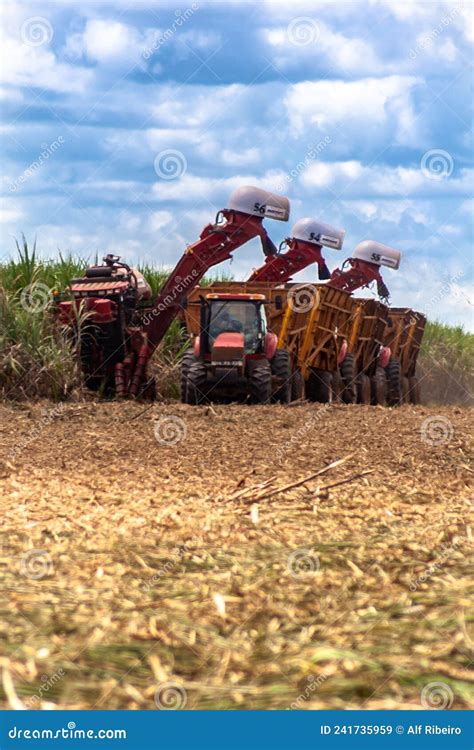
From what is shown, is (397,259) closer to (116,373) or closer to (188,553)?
(116,373)

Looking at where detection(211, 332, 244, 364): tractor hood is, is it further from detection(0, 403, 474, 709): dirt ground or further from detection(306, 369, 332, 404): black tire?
detection(0, 403, 474, 709): dirt ground

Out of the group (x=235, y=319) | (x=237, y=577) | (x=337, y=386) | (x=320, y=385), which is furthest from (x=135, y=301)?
(x=237, y=577)

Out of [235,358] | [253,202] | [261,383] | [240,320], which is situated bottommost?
[261,383]

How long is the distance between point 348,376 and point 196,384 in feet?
14.9

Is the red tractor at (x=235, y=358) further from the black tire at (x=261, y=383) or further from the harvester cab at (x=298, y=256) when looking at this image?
the harvester cab at (x=298, y=256)

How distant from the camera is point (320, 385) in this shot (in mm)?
17125

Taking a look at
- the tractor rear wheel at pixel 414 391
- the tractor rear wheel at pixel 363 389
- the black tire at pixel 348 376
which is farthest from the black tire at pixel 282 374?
the tractor rear wheel at pixel 414 391

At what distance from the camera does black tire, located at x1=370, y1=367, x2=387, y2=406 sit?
1961cm

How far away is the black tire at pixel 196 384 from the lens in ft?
46.4

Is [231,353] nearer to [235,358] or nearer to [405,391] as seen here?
[235,358]

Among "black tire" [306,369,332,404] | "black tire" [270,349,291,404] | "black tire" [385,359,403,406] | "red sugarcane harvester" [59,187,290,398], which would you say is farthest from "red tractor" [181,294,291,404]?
"black tire" [385,359,403,406]

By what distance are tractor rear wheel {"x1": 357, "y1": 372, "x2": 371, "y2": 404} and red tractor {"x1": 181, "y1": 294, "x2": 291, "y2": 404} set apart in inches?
179

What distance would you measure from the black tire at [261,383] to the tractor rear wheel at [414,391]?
9022 millimetres

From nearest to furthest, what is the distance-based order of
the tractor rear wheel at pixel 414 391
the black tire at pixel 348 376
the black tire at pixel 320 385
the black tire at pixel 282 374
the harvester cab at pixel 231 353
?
the harvester cab at pixel 231 353, the black tire at pixel 282 374, the black tire at pixel 320 385, the black tire at pixel 348 376, the tractor rear wheel at pixel 414 391
